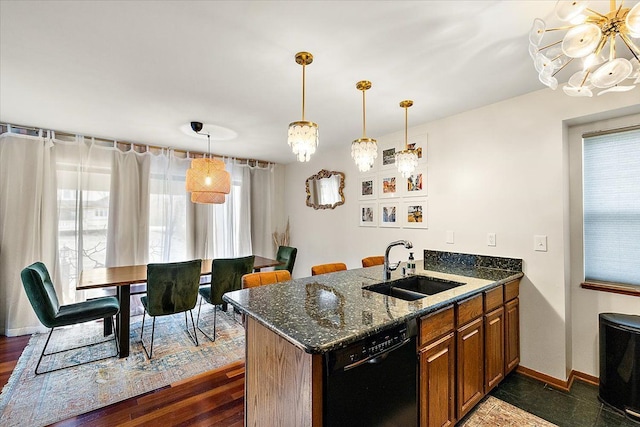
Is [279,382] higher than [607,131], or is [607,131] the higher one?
[607,131]

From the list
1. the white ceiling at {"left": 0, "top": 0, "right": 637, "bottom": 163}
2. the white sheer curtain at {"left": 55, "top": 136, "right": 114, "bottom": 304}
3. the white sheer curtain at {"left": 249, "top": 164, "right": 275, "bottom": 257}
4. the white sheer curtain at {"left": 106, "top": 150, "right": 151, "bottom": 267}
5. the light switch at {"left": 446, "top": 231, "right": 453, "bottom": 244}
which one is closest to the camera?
the white ceiling at {"left": 0, "top": 0, "right": 637, "bottom": 163}

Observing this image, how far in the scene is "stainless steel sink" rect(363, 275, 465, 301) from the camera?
1.98 meters

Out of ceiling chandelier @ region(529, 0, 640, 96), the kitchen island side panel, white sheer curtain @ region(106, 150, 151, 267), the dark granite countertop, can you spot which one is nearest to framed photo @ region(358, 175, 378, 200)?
the dark granite countertop

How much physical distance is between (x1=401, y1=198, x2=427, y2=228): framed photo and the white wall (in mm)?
66

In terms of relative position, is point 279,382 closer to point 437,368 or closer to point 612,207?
point 437,368

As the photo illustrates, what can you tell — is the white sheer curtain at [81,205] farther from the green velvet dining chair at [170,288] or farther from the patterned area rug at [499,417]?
the patterned area rug at [499,417]

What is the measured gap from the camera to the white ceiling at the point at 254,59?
57.4 inches

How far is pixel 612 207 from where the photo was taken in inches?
88.1

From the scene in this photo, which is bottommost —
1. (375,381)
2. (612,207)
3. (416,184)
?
(375,381)

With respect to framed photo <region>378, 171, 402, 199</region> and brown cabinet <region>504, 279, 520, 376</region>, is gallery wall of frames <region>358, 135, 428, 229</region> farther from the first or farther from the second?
brown cabinet <region>504, 279, 520, 376</region>

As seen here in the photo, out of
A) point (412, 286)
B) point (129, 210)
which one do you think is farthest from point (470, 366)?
point (129, 210)

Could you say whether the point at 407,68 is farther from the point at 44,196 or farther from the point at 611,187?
the point at 44,196

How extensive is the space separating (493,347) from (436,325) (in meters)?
0.85

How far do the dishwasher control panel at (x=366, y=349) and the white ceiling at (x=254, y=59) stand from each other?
1.57 meters
